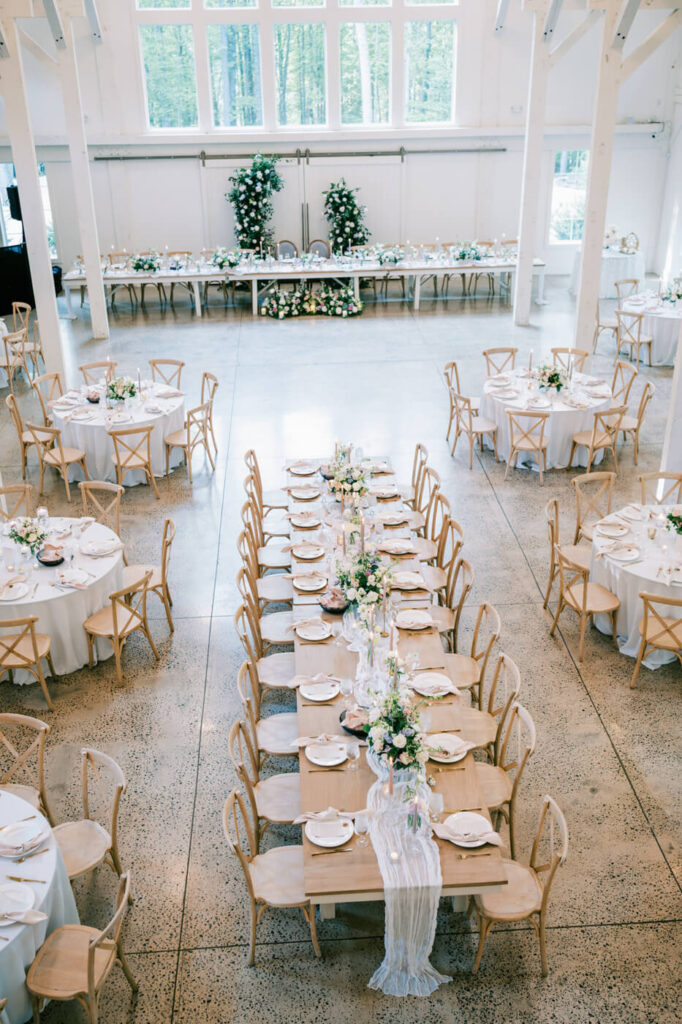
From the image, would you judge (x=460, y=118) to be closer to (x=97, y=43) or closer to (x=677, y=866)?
(x=97, y=43)

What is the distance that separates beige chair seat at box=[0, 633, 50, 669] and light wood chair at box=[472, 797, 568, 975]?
Answer: 3674mm

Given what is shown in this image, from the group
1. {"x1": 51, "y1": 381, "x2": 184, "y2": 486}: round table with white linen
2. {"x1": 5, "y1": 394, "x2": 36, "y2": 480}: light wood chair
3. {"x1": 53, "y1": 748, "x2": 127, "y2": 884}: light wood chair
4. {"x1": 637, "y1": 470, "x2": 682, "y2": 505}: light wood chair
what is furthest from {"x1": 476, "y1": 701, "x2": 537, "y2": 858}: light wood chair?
{"x1": 5, "y1": 394, "x2": 36, "y2": 480}: light wood chair

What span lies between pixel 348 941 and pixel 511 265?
15047 millimetres

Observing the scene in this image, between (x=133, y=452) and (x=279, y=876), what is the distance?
6.01 meters

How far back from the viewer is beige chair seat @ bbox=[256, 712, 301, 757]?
224 inches

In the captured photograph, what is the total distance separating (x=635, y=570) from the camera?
283 inches

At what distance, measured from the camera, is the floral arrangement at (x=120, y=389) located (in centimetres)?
1060

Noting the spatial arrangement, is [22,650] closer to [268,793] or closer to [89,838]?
[89,838]

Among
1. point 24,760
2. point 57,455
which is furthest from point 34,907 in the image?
point 57,455

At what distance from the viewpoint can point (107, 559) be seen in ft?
24.7

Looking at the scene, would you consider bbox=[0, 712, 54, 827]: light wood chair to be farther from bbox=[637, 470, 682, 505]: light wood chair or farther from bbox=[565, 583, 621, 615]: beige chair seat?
bbox=[637, 470, 682, 505]: light wood chair

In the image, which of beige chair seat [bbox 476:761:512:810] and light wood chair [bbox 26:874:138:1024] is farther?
beige chair seat [bbox 476:761:512:810]

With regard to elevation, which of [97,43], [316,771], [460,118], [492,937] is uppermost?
[97,43]

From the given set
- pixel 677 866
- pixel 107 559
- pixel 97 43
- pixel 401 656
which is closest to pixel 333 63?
pixel 97 43
